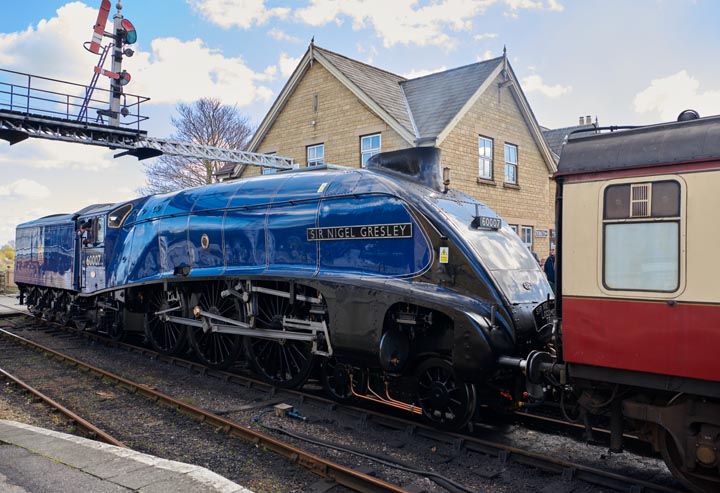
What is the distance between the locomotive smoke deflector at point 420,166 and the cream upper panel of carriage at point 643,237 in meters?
2.74

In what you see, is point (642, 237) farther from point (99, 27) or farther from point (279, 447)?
point (99, 27)

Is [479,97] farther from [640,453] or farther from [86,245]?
[640,453]

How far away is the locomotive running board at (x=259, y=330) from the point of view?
7.04 m

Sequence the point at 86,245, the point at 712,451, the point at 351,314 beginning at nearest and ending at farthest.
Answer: the point at 712,451
the point at 351,314
the point at 86,245

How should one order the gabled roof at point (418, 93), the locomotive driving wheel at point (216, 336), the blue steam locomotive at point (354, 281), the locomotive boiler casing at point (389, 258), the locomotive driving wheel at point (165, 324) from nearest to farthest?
the locomotive boiler casing at point (389, 258) → the blue steam locomotive at point (354, 281) → the locomotive driving wheel at point (216, 336) → the locomotive driving wheel at point (165, 324) → the gabled roof at point (418, 93)

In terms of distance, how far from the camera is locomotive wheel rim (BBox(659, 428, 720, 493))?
13.5 feet

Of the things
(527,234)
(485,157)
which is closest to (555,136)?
(527,234)

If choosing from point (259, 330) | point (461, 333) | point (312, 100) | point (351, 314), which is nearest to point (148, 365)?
point (259, 330)

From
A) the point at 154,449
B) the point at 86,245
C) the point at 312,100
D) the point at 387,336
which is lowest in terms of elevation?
the point at 154,449

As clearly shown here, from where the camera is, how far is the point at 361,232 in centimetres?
679

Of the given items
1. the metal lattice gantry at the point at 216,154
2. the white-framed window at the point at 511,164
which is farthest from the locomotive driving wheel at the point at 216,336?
the white-framed window at the point at 511,164

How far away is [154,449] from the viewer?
584 centimetres

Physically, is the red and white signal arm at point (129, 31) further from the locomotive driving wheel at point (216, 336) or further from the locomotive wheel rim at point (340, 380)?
the locomotive wheel rim at point (340, 380)

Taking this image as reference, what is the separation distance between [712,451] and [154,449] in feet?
16.8
